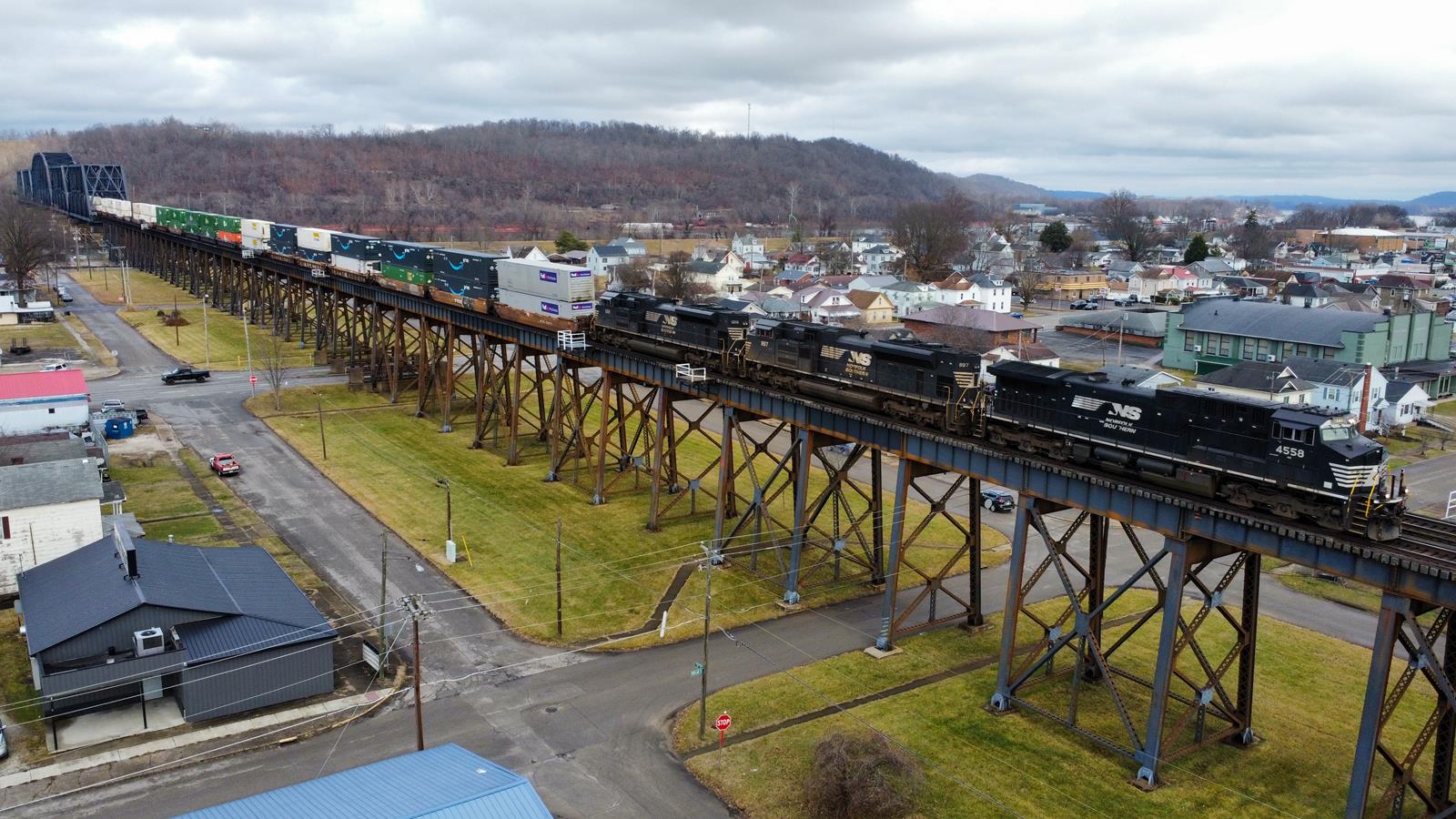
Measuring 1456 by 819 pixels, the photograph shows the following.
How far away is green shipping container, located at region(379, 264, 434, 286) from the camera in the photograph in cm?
6538

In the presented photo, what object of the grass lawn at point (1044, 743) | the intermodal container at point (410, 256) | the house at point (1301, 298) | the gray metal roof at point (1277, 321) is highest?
the intermodal container at point (410, 256)

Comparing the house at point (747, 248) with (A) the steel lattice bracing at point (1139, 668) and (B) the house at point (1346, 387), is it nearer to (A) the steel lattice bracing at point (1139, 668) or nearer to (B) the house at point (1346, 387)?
(B) the house at point (1346, 387)

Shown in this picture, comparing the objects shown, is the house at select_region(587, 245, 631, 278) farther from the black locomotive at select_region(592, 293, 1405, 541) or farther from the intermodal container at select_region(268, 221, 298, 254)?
the black locomotive at select_region(592, 293, 1405, 541)

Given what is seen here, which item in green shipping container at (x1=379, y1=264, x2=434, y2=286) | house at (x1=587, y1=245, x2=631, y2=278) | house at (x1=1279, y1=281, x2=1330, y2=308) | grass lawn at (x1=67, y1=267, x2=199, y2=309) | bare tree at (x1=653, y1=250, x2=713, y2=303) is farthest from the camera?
house at (x1=587, y1=245, x2=631, y2=278)

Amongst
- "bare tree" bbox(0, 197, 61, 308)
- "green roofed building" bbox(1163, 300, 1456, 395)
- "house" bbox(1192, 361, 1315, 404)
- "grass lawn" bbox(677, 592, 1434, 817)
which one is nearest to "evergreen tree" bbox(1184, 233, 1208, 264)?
"green roofed building" bbox(1163, 300, 1456, 395)

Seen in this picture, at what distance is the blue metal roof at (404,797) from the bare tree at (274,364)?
51368 mm

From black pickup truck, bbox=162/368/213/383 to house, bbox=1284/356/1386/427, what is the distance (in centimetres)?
8220

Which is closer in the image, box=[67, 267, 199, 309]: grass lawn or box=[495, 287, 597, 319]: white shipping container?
box=[495, 287, 597, 319]: white shipping container

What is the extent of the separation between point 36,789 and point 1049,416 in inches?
1158

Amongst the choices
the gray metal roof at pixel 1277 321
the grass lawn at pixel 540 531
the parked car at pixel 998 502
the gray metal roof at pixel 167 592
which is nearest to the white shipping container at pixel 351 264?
the grass lawn at pixel 540 531

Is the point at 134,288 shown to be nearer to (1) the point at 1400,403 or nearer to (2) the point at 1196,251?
(1) the point at 1400,403

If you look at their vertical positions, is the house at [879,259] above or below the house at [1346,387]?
above

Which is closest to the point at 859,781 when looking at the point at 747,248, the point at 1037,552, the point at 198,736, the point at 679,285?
the point at 198,736

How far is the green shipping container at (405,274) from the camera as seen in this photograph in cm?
6538
